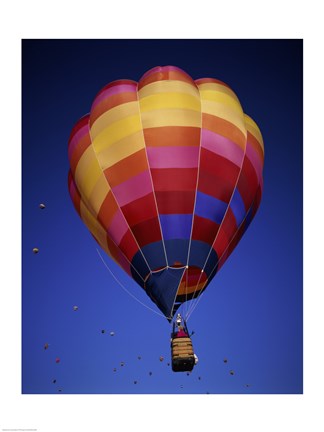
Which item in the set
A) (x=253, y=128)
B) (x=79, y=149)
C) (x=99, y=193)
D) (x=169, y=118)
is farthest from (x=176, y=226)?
(x=253, y=128)

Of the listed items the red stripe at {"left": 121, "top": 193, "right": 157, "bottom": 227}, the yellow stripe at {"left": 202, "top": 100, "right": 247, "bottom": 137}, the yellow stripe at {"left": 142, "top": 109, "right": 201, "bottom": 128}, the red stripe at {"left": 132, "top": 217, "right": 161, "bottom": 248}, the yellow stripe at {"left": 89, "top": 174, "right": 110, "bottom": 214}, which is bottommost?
the red stripe at {"left": 132, "top": 217, "right": 161, "bottom": 248}

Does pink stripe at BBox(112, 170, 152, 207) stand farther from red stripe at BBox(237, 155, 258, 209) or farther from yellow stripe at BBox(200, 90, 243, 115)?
yellow stripe at BBox(200, 90, 243, 115)

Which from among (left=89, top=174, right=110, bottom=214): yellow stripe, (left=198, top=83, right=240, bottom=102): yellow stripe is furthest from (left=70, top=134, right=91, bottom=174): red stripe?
(left=198, top=83, right=240, bottom=102): yellow stripe

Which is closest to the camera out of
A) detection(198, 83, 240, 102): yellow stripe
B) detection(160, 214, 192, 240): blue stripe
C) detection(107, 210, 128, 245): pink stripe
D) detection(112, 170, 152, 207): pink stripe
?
detection(160, 214, 192, 240): blue stripe

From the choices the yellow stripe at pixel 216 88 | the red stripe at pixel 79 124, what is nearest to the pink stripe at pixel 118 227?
the red stripe at pixel 79 124

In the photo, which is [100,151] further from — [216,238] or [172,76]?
[216,238]
